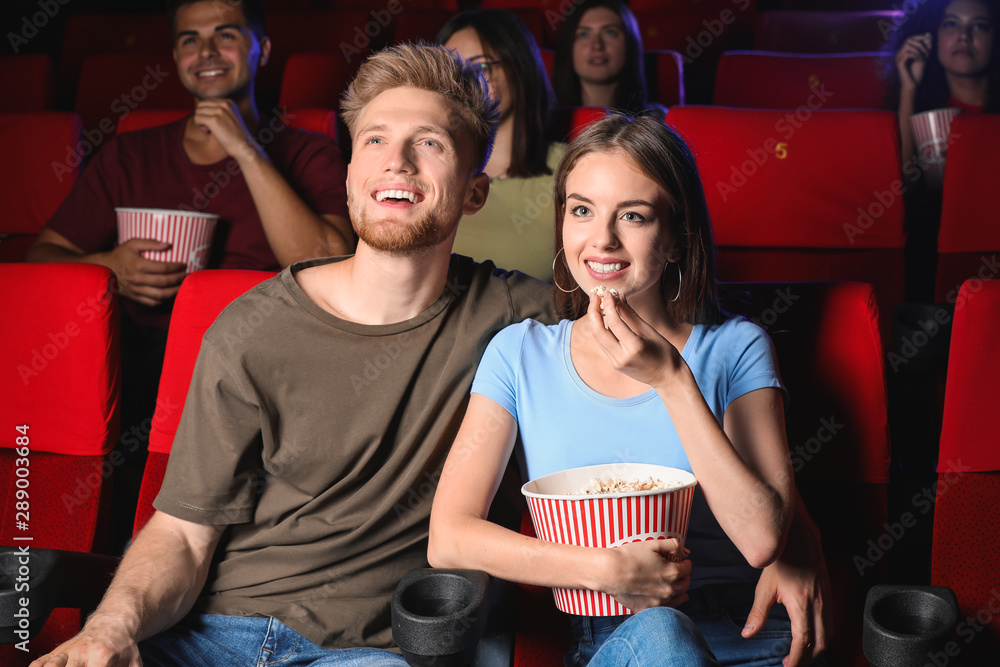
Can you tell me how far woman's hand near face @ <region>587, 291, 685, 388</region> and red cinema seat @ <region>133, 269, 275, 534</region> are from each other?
18.5 inches

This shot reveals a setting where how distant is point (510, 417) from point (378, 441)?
0.47ft

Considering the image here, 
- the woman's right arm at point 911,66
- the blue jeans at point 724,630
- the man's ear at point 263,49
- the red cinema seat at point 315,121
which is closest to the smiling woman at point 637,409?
the blue jeans at point 724,630

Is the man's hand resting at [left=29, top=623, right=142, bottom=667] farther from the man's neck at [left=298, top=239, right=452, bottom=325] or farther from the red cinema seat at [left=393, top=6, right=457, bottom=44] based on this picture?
the red cinema seat at [left=393, top=6, right=457, bottom=44]

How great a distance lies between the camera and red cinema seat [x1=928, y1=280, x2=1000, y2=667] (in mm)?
836

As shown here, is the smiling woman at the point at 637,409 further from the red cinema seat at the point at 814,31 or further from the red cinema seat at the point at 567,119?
the red cinema seat at the point at 814,31

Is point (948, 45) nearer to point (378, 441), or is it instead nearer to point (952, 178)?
point (952, 178)

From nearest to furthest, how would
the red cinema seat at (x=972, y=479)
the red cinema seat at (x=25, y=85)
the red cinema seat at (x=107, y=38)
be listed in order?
the red cinema seat at (x=972, y=479)
the red cinema seat at (x=25, y=85)
the red cinema seat at (x=107, y=38)

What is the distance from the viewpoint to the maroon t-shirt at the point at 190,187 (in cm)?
160

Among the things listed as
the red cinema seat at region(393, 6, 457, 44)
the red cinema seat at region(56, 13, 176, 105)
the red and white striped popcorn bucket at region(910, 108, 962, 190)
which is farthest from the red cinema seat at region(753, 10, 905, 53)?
the red cinema seat at region(56, 13, 176, 105)

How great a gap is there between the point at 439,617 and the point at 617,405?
307mm

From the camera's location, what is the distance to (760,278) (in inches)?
59.7

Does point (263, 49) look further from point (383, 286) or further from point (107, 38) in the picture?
point (107, 38)

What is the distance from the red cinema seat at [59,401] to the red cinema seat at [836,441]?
22.3 inches

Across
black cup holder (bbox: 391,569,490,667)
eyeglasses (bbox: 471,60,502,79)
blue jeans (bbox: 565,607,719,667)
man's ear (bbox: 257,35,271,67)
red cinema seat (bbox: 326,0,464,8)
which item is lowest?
blue jeans (bbox: 565,607,719,667)
